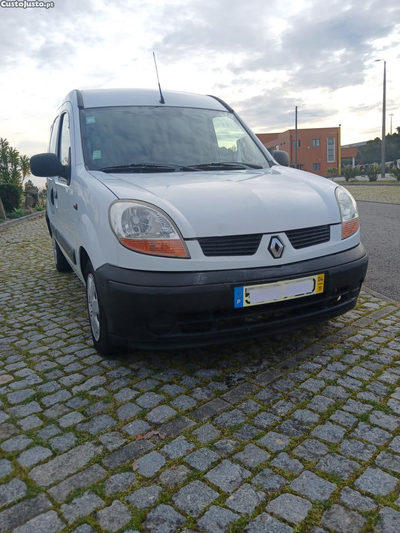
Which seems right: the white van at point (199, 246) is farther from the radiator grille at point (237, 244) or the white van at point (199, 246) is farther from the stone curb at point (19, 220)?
the stone curb at point (19, 220)

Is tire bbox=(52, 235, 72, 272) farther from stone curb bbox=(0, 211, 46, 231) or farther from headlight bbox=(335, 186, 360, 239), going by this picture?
stone curb bbox=(0, 211, 46, 231)

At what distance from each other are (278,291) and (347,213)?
3.03 ft

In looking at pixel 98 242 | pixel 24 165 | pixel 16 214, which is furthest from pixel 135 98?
pixel 24 165

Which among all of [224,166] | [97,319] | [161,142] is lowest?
[97,319]

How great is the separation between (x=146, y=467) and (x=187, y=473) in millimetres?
193

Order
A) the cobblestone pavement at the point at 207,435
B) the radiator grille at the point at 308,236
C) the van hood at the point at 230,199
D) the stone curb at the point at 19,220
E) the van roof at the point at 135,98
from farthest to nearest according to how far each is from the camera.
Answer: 1. the stone curb at the point at 19,220
2. the van roof at the point at 135,98
3. the radiator grille at the point at 308,236
4. the van hood at the point at 230,199
5. the cobblestone pavement at the point at 207,435

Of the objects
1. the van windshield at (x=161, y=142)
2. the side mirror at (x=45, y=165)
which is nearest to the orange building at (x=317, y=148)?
the van windshield at (x=161, y=142)

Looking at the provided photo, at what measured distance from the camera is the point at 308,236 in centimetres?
310

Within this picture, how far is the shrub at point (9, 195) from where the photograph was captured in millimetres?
16047

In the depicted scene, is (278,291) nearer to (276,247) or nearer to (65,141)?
(276,247)

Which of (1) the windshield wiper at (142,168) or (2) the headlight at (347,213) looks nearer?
(2) the headlight at (347,213)

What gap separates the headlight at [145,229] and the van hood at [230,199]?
0.05 metres

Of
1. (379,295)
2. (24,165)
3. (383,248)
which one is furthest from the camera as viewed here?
(24,165)

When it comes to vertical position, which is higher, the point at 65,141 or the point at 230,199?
the point at 65,141
